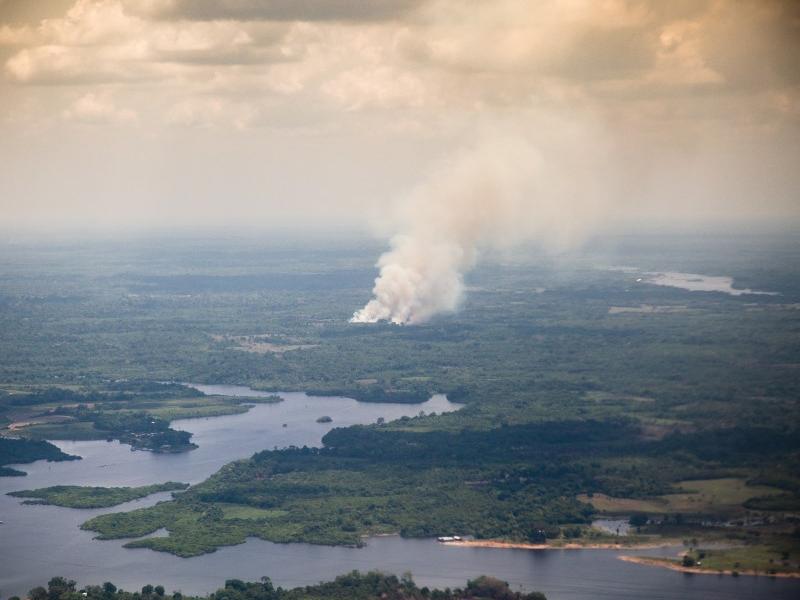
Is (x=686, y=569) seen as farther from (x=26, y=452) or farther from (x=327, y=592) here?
(x=26, y=452)

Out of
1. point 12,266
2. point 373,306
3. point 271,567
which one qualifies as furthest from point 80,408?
point 12,266

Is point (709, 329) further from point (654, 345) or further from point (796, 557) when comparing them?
point (796, 557)

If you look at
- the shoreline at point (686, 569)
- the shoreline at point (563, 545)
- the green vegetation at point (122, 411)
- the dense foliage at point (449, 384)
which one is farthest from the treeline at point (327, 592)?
the green vegetation at point (122, 411)

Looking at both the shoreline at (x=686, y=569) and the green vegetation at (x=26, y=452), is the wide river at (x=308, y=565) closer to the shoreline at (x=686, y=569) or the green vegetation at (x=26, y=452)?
the shoreline at (x=686, y=569)

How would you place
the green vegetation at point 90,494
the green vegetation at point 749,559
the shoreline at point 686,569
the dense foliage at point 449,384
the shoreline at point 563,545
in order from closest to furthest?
the shoreline at point 686,569 < the green vegetation at point 749,559 < the shoreline at point 563,545 < the dense foliage at point 449,384 < the green vegetation at point 90,494

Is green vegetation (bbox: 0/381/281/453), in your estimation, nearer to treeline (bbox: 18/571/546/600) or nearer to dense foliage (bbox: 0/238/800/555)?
dense foliage (bbox: 0/238/800/555)

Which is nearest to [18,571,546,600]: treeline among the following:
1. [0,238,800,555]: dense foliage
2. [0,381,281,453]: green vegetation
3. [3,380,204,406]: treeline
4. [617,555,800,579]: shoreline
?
[617,555,800,579]: shoreline

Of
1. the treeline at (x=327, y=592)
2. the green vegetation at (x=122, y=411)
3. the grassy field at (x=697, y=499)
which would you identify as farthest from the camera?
the green vegetation at (x=122, y=411)

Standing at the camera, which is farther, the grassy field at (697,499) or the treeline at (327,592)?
the grassy field at (697,499)
